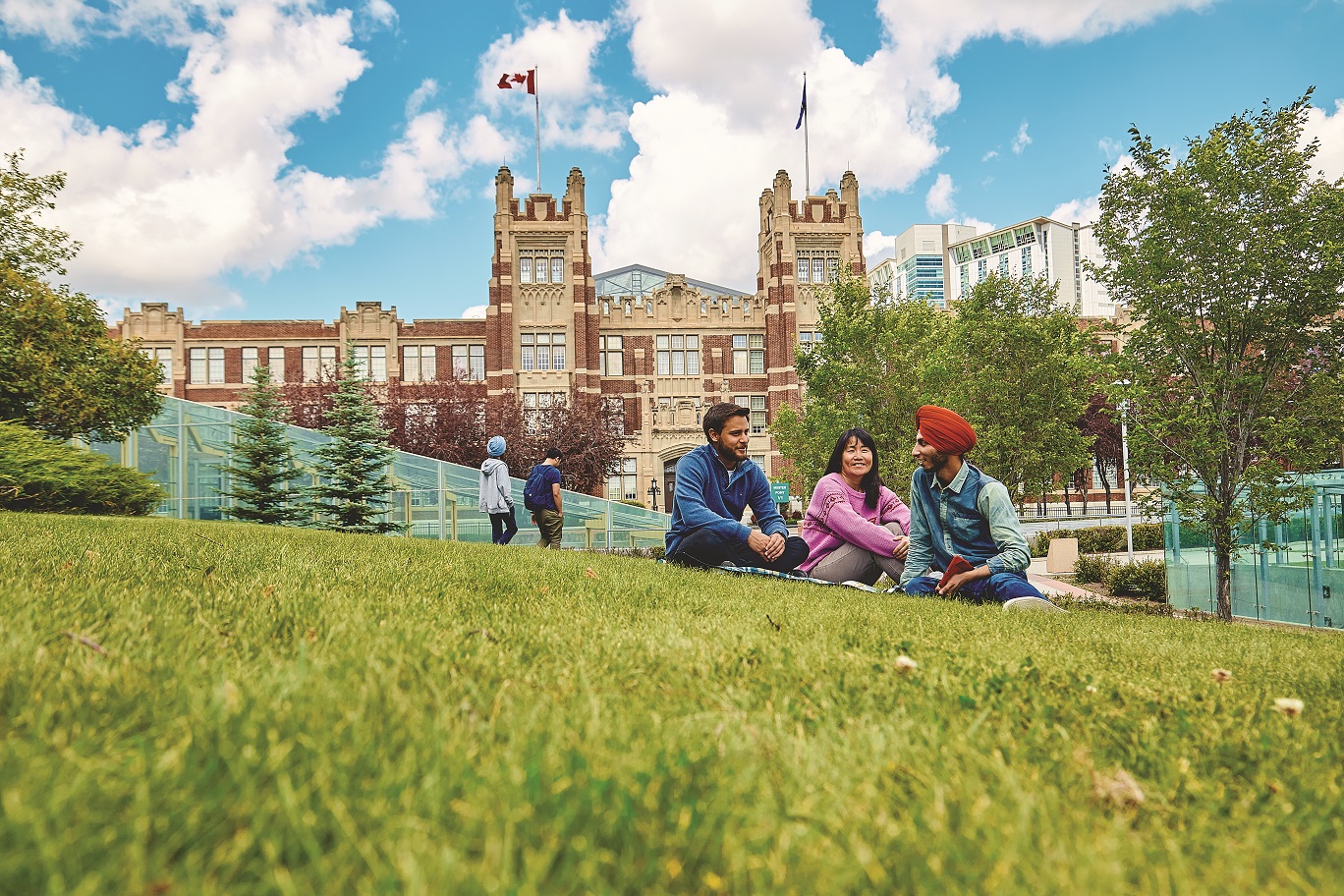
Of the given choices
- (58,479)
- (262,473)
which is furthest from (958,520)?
(262,473)

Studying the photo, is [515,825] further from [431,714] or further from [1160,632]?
[1160,632]

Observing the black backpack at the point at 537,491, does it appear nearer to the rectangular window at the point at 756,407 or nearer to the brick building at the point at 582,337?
the brick building at the point at 582,337

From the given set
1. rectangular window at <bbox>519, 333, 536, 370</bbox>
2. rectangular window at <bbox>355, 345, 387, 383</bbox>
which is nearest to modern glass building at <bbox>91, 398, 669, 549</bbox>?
rectangular window at <bbox>519, 333, 536, 370</bbox>

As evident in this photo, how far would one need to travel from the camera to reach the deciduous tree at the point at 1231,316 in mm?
9961

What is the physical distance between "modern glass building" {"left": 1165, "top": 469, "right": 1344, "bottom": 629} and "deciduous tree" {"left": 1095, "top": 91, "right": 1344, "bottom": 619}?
764mm

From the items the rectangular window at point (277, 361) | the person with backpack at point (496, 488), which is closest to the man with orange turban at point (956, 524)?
the person with backpack at point (496, 488)

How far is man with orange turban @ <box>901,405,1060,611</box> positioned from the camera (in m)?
5.81

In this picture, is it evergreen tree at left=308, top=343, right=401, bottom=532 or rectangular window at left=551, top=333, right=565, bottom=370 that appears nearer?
evergreen tree at left=308, top=343, right=401, bottom=532

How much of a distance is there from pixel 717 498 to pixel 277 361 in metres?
45.0

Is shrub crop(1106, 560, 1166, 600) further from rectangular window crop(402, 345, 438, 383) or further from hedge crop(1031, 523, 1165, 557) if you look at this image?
rectangular window crop(402, 345, 438, 383)

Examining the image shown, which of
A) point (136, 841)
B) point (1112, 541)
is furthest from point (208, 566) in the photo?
point (1112, 541)

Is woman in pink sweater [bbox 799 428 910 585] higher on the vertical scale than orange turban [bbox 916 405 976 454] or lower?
lower

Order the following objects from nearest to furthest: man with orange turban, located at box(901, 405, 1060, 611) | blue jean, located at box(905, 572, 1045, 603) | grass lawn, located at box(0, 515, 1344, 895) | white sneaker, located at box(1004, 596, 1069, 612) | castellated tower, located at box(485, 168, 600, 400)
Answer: grass lawn, located at box(0, 515, 1344, 895)
white sneaker, located at box(1004, 596, 1069, 612)
blue jean, located at box(905, 572, 1045, 603)
man with orange turban, located at box(901, 405, 1060, 611)
castellated tower, located at box(485, 168, 600, 400)

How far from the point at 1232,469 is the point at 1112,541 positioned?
1548cm
